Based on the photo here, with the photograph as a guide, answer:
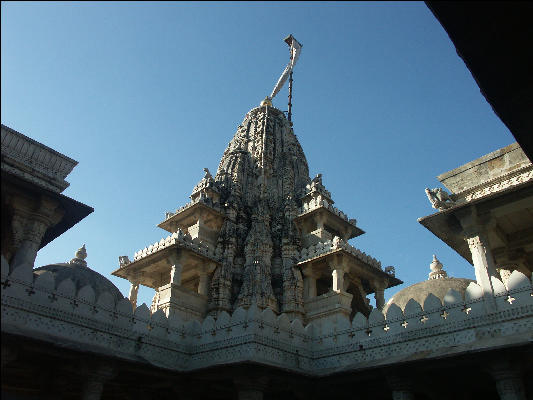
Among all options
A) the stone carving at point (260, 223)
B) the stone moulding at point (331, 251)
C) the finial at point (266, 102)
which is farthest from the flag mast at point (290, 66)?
the stone moulding at point (331, 251)

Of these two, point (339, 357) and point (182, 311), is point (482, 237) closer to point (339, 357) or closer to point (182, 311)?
point (339, 357)

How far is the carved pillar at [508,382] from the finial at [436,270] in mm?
11476

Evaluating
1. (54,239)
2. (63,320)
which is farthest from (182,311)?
(63,320)

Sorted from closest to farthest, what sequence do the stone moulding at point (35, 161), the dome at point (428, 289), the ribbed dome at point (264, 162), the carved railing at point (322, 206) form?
the stone moulding at point (35, 161) → the dome at point (428, 289) → the carved railing at point (322, 206) → the ribbed dome at point (264, 162)

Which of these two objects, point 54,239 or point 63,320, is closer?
point 63,320

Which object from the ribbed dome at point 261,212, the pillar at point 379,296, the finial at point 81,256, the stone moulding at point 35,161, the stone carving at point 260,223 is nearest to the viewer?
the stone moulding at point 35,161

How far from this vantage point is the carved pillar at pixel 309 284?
28.6 metres

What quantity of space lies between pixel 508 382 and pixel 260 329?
21.2 feet

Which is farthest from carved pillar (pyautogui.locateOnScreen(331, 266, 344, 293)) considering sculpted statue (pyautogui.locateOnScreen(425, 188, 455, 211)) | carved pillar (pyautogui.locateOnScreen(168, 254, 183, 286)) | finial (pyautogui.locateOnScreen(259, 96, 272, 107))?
finial (pyautogui.locateOnScreen(259, 96, 272, 107))

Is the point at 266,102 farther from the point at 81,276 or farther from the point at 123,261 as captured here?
the point at 81,276

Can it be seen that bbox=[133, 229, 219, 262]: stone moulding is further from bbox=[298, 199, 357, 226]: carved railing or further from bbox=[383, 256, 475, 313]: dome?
bbox=[383, 256, 475, 313]: dome

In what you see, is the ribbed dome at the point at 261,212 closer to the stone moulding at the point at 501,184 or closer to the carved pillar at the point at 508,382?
the stone moulding at the point at 501,184

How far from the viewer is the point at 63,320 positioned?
11.5 metres

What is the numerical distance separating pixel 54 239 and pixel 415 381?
1183 centimetres
